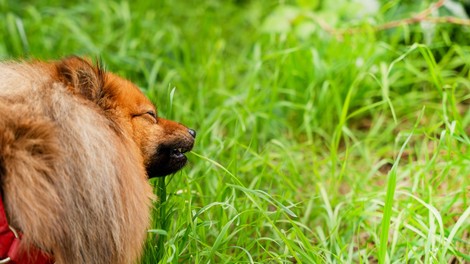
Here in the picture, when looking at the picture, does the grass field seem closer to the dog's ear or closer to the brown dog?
the brown dog

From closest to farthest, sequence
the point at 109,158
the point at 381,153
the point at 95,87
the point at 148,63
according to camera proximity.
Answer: the point at 109,158 < the point at 95,87 < the point at 381,153 < the point at 148,63

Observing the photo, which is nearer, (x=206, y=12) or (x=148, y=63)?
(x=148, y=63)

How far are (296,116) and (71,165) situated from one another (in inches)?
82.9

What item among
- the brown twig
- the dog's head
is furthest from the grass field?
the dog's head

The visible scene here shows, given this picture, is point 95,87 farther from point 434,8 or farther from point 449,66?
point 449,66

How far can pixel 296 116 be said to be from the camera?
3.96m

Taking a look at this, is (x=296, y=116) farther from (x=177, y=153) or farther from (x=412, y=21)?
(x=177, y=153)

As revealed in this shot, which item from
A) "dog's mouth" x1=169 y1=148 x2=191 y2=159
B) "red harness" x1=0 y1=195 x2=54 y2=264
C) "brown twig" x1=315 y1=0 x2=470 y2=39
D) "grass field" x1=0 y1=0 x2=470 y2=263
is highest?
"red harness" x1=0 y1=195 x2=54 y2=264

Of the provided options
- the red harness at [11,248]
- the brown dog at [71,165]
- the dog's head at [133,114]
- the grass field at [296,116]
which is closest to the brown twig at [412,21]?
the grass field at [296,116]

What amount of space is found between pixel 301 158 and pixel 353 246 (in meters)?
0.76

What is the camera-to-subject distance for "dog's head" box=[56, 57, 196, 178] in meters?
2.29

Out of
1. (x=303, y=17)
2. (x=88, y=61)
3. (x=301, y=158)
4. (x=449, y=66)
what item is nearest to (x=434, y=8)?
(x=449, y=66)

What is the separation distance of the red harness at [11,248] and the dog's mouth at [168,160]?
2.08 feet

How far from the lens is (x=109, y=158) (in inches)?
83.7
